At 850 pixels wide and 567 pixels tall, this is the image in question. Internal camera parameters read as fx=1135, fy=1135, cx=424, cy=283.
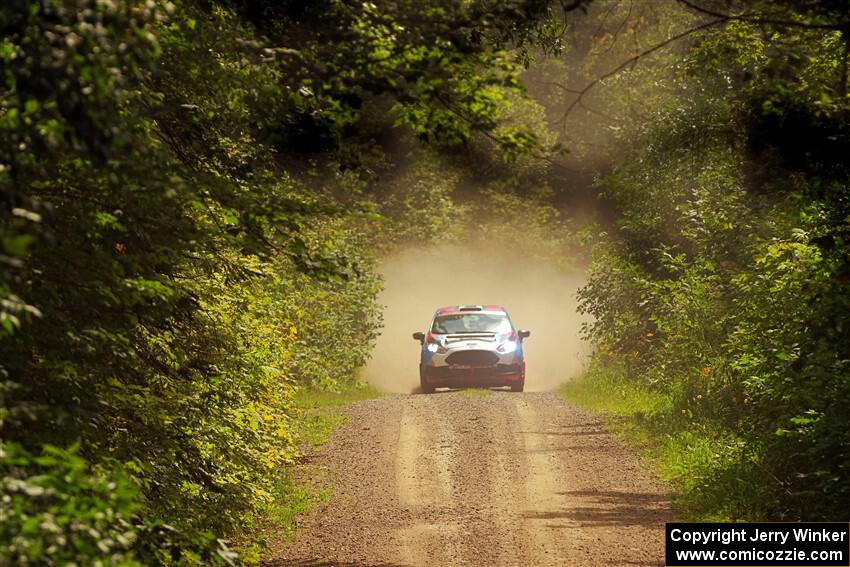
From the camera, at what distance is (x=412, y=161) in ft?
137

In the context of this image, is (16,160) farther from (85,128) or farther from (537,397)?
(537,397)

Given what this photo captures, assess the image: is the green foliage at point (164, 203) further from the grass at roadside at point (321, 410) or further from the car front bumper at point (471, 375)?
the car front bumper at point (471, 375)

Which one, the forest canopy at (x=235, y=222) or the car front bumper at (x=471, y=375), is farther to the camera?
the car front bumper at (x=471, y=375)

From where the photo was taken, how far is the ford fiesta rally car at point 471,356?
85.8 feet

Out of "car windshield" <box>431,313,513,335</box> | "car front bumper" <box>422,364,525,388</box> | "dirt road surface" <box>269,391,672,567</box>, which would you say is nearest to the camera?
"dirt road surface" <box>269,391,672,567</box>

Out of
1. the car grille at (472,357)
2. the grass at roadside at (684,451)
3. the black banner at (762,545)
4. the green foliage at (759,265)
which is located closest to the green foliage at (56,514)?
the green foliage at (759,265)

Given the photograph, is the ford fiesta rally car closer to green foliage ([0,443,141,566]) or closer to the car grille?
the car grille

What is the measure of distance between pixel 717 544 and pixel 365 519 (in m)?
4.05

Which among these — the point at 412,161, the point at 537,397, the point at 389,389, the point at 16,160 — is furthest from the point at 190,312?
the point at 412,161

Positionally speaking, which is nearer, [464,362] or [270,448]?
[270,448]

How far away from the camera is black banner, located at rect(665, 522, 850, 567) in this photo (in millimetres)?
9594

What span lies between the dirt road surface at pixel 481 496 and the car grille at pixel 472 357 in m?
4.84

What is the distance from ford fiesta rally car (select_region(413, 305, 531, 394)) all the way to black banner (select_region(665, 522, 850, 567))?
49.8 ft

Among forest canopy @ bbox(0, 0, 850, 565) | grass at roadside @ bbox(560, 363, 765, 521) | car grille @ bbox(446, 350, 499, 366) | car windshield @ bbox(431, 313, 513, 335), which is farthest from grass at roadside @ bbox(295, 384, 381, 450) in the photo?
forest canopy @ bbox(0, 0, 850, 565)
